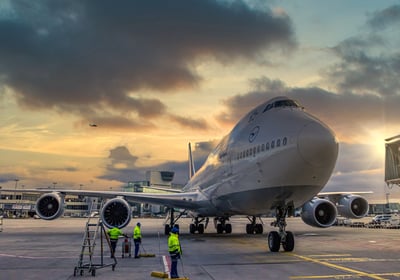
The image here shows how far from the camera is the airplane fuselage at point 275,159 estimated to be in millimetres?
12969

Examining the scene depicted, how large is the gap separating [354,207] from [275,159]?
12990mm

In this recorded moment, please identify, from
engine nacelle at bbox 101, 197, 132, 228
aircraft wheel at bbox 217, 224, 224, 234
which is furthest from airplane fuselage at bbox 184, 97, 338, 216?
aircraft wheel at bbox 217, 224, 224, 234

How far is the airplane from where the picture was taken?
13.1m

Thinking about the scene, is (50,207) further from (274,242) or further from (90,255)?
(274,242)

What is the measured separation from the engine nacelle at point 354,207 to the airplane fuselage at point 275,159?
8.71 m

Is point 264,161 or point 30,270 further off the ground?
point 264,161

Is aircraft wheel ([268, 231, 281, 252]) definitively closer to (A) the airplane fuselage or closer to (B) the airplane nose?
(A) the airplane fuselage

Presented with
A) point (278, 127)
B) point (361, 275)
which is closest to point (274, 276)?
point (361, 275)

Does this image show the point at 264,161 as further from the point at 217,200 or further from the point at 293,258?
the point at 217,200

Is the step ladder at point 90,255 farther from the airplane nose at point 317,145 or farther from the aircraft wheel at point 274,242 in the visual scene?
the airplane nose at point 317,145

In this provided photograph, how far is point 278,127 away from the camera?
47.3 feet

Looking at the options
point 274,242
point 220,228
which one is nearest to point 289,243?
point 274,242

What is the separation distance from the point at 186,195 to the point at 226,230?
6.11 m

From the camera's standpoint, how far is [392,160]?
2689cm
